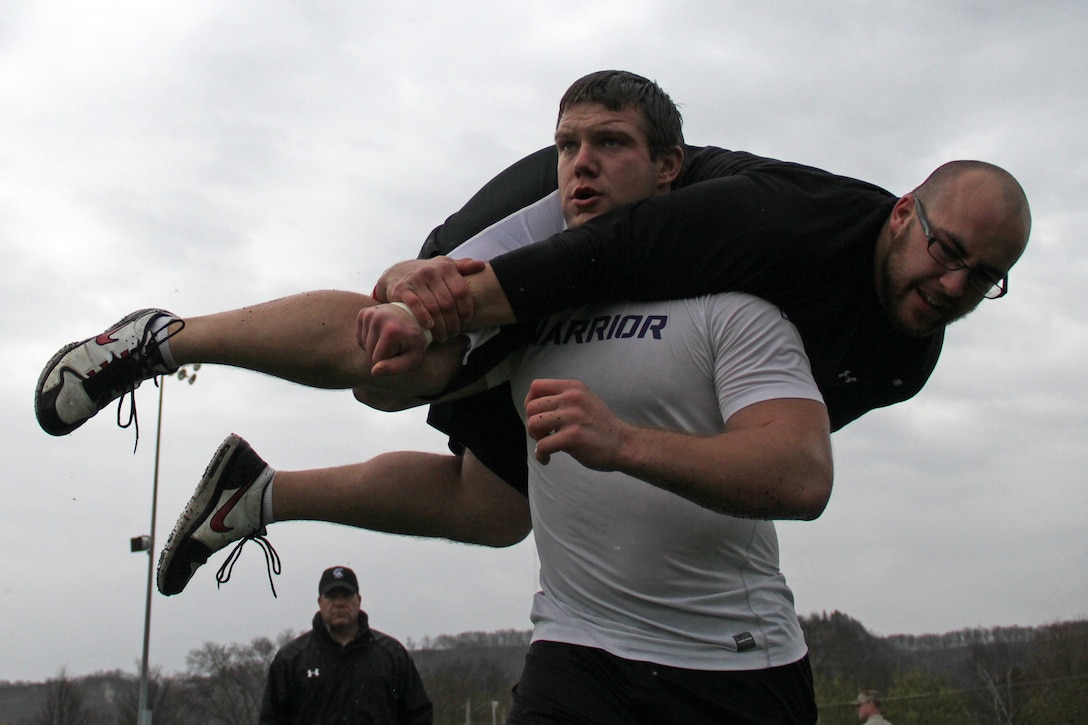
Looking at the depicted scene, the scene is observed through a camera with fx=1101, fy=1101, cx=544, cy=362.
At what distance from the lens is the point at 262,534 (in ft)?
14.4

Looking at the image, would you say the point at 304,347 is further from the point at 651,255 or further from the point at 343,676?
the point at 343,676

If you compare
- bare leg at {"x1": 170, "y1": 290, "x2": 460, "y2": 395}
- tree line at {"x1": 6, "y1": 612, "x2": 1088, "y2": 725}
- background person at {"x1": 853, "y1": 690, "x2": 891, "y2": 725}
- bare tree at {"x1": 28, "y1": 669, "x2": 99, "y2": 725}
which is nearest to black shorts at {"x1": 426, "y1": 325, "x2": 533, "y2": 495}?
bare leg at {"x1": 170, "y1": 290, "x2": 460, "y2": 395}

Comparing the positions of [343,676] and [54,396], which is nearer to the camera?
[54,396]

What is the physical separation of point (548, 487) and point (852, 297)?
3.64 ft

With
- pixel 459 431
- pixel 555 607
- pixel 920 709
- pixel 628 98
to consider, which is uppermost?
pixel 628 98

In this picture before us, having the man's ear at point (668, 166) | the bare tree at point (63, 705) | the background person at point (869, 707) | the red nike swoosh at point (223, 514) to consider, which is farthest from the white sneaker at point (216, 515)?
the bare tree at point (63, 705)

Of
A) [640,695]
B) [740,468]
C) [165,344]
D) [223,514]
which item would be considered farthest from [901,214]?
[223,514]

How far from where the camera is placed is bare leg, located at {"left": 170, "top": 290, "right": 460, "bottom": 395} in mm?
3271

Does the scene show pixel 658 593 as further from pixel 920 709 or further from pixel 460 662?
pixel 460 662

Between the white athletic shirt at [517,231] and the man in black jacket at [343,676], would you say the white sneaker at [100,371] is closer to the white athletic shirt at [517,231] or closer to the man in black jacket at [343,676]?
the white athletic shirt at [517,231]

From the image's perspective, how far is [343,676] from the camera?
7465mm

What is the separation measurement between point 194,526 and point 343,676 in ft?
11.8

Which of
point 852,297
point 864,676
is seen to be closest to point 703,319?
point 852,297

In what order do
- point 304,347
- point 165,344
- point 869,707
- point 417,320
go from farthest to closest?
point 869,707 → point 165,344 → point 304,347 → point 417,320
